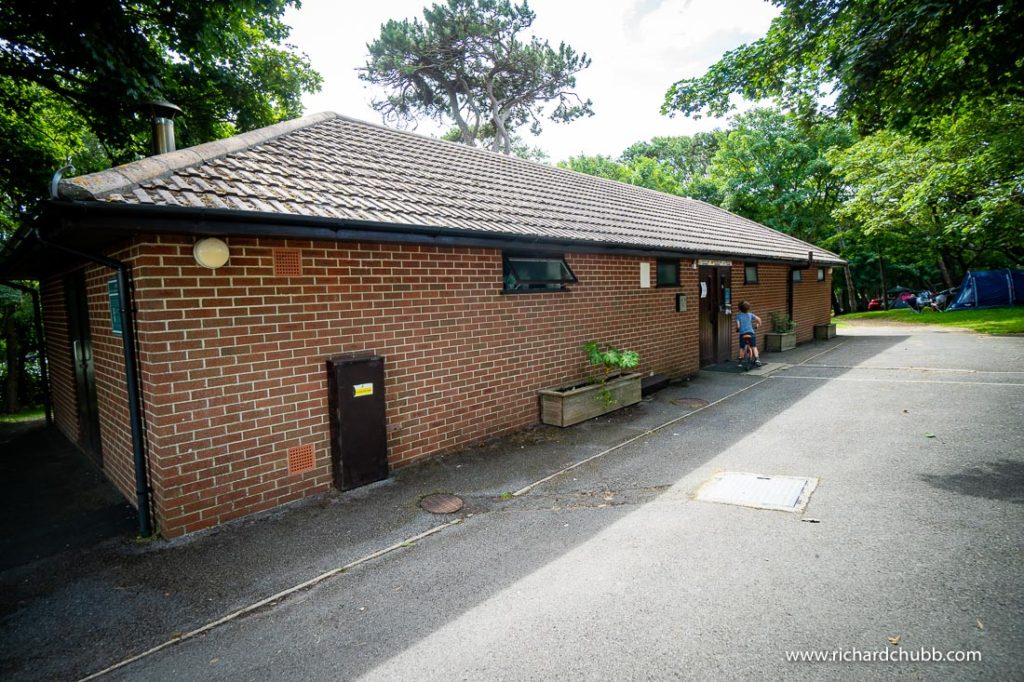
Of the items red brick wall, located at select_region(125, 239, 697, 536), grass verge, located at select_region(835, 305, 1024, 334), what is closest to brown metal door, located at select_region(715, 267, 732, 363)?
red brick wall, located at select_region(125, 239, 697, 536)

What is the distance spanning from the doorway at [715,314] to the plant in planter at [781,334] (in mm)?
2376

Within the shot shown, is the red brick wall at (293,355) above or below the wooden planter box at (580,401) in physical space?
above

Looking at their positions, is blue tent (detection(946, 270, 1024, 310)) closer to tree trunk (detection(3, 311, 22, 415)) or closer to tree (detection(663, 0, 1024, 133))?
tree (detection(663, 0, 1024, 133))

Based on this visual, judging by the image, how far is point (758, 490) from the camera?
486 centimetres

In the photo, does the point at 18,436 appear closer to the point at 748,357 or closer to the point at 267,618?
the point at 267,618

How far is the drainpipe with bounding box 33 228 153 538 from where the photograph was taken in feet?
13.9

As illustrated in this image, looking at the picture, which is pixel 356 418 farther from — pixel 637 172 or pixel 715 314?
pixel 637 172

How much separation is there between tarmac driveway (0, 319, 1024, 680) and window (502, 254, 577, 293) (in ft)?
8.43

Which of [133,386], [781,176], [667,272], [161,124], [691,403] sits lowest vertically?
[691,403]

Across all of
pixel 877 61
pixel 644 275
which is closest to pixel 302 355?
pixel 644 275

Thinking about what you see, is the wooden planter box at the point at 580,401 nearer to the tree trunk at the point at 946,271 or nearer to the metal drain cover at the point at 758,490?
the metal drain cover at the point at 758,490

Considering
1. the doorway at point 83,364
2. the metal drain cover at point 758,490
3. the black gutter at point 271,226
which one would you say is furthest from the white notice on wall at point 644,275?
the doorway at point 83,364

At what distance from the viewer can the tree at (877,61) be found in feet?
19.8

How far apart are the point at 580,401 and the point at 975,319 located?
2401cm
